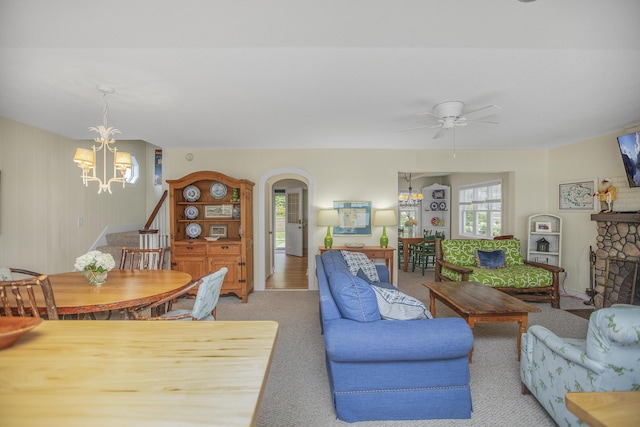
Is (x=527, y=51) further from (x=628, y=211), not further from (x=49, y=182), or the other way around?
(x=49, y=182)

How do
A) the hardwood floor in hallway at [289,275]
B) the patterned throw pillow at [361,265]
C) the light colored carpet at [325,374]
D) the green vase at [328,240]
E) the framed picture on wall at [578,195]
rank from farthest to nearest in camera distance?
1. the hardwood floor in hallway at [289,275]
2. the green vase at [328,240]
3. the framed picture on wall at [578,195]
4. the patterned throw pillow at [361,265]
5. the light colored carpet at [325,374]

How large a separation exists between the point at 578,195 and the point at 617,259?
1.23 meters

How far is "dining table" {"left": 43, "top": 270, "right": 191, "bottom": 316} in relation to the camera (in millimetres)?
2072

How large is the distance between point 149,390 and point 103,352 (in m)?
0.31

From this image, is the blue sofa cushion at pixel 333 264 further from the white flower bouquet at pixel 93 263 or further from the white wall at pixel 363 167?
the white flower bouquet at pixel 93 263

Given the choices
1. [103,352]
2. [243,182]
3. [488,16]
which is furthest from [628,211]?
[103,352]

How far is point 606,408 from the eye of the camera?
0.87m

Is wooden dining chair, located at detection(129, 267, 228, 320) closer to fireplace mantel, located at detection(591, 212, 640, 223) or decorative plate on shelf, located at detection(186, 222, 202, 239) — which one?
decorative plate on shelf, located at detection(186, 222, 202, 239)

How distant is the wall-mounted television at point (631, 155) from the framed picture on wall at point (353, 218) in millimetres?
3381

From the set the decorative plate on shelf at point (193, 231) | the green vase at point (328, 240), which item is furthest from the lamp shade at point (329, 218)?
the decorative plate on shelf at point (193, 231)

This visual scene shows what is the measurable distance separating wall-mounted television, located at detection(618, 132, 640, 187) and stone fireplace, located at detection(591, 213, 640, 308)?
457 mm

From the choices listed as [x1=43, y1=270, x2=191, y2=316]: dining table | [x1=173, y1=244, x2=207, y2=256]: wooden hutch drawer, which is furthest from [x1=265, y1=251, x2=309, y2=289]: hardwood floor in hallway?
[x1=43, y1=270, x2=191, y2=316]: dining table

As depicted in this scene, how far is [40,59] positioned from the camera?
7.14 ft

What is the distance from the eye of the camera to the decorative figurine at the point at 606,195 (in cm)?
414
